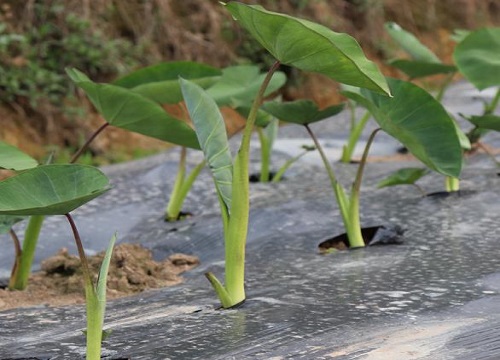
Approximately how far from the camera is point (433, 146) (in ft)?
5.70

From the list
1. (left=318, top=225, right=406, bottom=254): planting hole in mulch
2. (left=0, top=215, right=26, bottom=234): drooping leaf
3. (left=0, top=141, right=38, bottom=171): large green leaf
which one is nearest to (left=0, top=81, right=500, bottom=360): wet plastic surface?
(left=318, top=225, right=406, bottom=254): planting hole in mulch

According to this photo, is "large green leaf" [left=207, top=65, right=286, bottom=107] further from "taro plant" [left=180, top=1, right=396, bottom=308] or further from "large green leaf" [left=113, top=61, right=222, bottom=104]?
"taro plant" [left=180, top=1, right=396, bottom=308]

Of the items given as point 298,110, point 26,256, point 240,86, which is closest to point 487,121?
point 298,110

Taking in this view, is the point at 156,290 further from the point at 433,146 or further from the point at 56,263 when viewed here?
the point at 433,146

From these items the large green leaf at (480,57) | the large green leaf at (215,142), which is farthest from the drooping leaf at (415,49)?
the large green leaf at (215,142)

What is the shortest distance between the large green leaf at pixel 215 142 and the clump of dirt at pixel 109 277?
33 cm

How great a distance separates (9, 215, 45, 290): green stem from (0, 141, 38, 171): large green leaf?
170 millimetres

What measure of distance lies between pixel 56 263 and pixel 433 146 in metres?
0.81

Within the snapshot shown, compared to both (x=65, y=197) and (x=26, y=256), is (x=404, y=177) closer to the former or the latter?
(x=26, y=256)

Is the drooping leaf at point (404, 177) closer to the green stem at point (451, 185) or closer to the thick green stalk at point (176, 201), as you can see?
the green stem at point (451, 185)

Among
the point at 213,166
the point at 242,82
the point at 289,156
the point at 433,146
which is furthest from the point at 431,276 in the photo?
the point at 289,156

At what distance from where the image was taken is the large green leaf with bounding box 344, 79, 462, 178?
1712mm

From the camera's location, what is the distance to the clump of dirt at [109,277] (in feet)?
5.71

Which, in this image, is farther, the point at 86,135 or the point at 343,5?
the point at 343,5
